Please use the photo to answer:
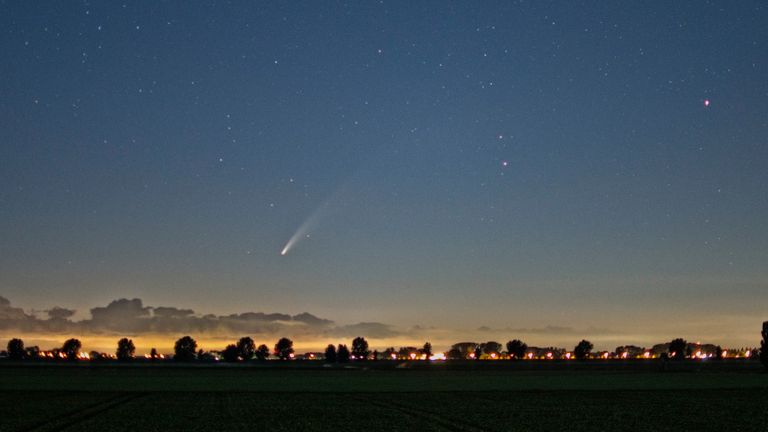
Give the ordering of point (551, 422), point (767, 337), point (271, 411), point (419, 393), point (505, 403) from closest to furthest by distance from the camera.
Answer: point (551, 422)
point (271, 411)
point (505, 403)
point (419, 393)
point (767, 337)

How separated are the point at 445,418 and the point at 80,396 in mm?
36159

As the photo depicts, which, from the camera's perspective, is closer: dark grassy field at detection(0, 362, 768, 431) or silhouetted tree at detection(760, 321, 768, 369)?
dark grassy field at detection(0, 362, 768, 431)

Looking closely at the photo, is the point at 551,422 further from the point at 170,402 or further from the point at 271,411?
the point at 170,402

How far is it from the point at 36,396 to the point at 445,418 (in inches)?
1500

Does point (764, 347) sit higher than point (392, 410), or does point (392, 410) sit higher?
point (764, 347)

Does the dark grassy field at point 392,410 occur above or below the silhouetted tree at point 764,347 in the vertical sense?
below

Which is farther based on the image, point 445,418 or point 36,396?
point 36,396

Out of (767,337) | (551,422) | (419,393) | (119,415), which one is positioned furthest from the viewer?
(767,337)

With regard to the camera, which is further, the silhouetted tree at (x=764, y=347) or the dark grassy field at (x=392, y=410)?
the silhouetted tree at (x=764, y=347)

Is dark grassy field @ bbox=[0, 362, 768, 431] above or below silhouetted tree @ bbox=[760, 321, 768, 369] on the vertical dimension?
below

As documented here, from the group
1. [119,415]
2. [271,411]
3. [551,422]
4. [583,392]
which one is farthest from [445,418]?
[583,392]

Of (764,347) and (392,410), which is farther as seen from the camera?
(764,347)

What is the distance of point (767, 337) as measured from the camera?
148125mm

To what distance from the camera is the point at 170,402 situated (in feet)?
191
